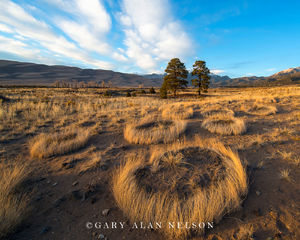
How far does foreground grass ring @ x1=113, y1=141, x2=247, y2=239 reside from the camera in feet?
6.67

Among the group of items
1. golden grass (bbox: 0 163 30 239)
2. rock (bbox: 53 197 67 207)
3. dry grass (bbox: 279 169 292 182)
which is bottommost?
rock (bbox: 53 197 67 207)

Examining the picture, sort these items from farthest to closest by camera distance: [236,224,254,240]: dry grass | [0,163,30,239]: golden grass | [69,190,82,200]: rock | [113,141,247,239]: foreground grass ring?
[69,190,82,200]: rock → [113,141,247,239]: foreground grass ring → [0,163,30,239]: golden grass → [236,224,254,240]: dry grass

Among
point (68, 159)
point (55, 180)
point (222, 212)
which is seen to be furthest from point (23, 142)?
point (222, 212)

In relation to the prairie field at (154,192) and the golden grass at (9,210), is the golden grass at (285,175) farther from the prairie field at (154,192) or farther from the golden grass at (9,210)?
the golden grass at (9,210)

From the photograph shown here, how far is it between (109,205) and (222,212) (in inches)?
77.4

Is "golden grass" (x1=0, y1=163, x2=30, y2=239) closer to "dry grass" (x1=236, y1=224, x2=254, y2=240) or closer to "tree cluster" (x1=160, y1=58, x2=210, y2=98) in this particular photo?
"dry grass" (x1=236, y1=224, x2=254, y2=240)

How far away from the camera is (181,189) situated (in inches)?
104

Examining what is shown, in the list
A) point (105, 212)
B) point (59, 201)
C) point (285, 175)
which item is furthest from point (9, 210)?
point (285, 175)

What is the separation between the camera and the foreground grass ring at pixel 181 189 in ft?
6.67

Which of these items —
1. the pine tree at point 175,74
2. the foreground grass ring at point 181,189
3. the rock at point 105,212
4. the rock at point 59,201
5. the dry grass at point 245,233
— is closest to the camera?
the dry grass at point 245,233

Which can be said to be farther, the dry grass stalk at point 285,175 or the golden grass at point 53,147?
the golden grass at point 53,147

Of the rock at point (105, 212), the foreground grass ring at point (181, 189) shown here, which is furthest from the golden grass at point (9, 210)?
the foreground grass ring at point (181, 189)

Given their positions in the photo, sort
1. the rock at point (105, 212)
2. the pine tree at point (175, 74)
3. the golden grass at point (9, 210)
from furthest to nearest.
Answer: the pine tree at point (175, 74)
the rock at point (105, 212)
the golden grass at point (9, 210)

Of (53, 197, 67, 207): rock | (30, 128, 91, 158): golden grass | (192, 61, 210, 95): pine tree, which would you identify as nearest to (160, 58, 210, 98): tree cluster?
(192, 61, 210, 95): pine tree
